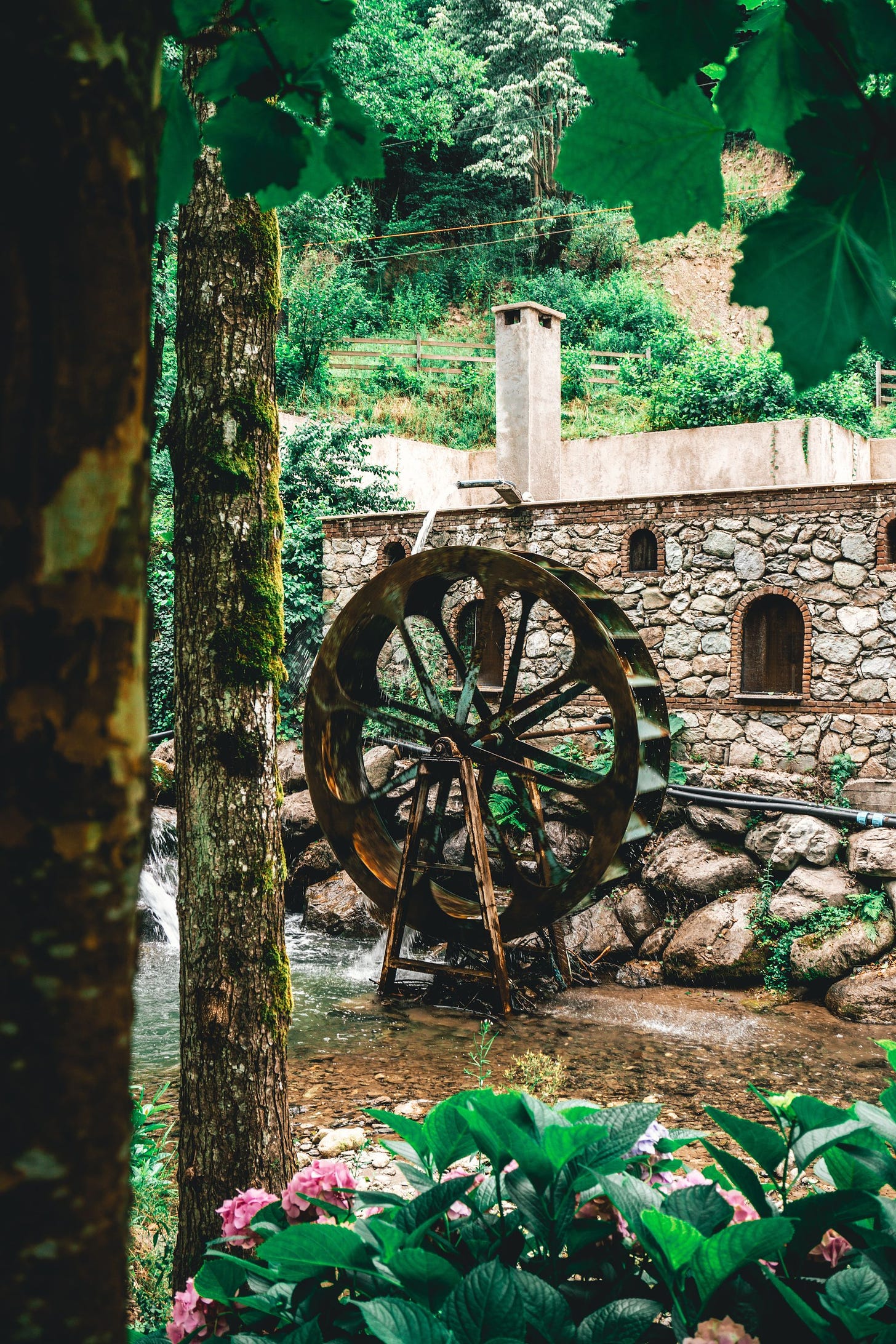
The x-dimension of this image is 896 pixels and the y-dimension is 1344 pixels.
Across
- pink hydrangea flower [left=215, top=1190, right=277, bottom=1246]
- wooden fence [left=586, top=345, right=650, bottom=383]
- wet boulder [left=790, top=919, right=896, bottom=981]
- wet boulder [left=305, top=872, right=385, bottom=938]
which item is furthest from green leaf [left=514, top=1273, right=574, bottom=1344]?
wooden fence [left=586, top=345, right=650, bottom=383]

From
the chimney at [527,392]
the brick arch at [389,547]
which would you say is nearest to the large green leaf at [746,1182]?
the brick arch at [389,547]

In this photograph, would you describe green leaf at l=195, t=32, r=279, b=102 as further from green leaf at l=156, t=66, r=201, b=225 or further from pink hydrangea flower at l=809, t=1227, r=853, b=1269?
pink hydrangea flower at l=809, t=1227, r=853, b=1269

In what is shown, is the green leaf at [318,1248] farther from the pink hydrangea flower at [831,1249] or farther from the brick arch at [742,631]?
the brick arch at [742,631]

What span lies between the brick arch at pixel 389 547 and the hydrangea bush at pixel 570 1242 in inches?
360

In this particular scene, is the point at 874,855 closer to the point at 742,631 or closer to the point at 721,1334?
the point at 742,631

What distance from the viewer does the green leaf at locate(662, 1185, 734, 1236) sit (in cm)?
129

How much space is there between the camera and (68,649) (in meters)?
0.42

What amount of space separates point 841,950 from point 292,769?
5193 mm

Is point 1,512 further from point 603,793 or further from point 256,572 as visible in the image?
point 603,793

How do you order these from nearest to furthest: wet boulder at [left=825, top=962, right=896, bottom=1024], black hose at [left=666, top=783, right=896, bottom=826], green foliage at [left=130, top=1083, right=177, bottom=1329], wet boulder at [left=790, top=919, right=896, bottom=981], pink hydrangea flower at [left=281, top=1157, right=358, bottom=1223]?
1. pink hydrangea flower at [left=281, top=1157, right=358, bottom=1223]
2. green foliage at [left=130, top=1083, right=177, bottom=1329]
3. wet boulder at [left=825, top=962, right=896, bottom=1024]
4. wet boulder at [left=790, top=919, right=896, bottom=981]
5. black hose at [left=666, top=783, right=896, bottom=826]

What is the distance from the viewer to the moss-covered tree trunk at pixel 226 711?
2.31 meters

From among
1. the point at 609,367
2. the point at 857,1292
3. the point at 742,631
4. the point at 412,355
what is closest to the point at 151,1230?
the point at 857,1292

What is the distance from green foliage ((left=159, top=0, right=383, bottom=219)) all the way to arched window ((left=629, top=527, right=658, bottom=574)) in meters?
8.28

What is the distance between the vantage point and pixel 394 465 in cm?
1509
